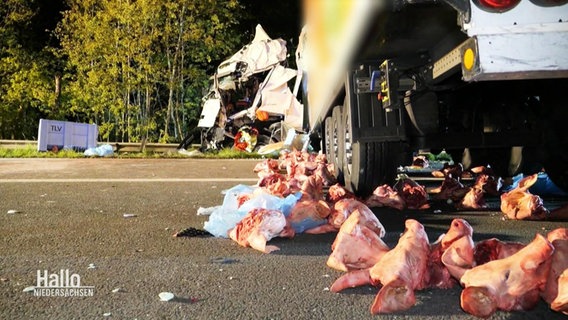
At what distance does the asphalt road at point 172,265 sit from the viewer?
2115 mm

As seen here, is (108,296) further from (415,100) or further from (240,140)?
(240,140)

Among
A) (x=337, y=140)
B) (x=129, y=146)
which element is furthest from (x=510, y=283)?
(x=129, y=146)

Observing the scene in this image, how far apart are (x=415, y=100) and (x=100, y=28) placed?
14294 mm

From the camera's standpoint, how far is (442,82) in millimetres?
3785

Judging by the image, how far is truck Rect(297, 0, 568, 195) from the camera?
7.82 feet

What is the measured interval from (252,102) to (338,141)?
1063cm

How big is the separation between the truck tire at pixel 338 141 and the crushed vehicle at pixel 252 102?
8.24 metres

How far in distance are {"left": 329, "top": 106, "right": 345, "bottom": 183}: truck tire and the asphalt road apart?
0.97 m

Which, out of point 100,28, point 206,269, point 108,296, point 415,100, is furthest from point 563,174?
point 100,28

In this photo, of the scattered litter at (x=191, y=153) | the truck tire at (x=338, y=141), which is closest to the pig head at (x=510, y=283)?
the truck tire at (x=338, y=141)

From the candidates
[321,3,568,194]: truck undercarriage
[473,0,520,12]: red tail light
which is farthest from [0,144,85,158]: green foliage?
[473,0,520,12]: red tail light

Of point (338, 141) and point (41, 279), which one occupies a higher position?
point (338, 141)

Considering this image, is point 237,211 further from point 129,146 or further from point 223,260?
point 129,146

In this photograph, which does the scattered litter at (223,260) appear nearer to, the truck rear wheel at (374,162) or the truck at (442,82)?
the truck at (442,82)
